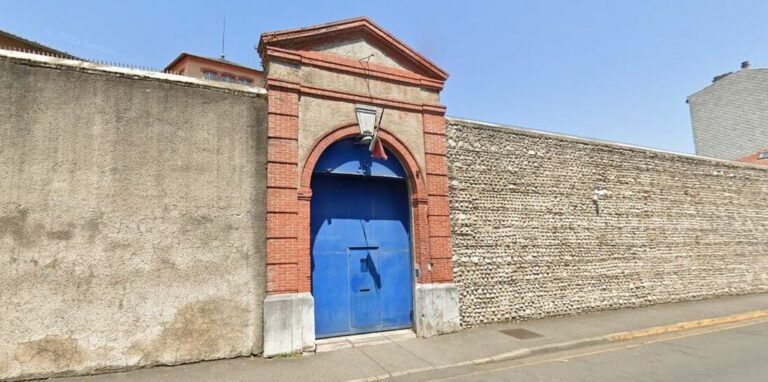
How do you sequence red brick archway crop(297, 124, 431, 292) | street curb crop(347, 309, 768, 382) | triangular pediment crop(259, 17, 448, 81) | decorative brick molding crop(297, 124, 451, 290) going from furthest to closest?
triangular pediment crop(259, 17, 448, 81) → decorative brick molding crop(297, 124, 451, 290) → red brick archway crop(297, 124, 431, 292) → street curb crop(347, 309, 768, 382)

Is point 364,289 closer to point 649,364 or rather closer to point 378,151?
point 378,151

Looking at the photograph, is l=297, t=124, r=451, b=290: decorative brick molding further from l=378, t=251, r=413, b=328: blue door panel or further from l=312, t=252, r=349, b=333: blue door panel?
l=312, t=252, r=349, b=333: blue door panel

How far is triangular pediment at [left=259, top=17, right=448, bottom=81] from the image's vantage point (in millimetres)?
8219

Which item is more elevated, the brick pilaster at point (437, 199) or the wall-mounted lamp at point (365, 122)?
the wall-mounted lamp at point (365, 122)

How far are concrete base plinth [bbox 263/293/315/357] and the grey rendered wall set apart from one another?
95.5ft

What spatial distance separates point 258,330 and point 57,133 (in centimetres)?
456

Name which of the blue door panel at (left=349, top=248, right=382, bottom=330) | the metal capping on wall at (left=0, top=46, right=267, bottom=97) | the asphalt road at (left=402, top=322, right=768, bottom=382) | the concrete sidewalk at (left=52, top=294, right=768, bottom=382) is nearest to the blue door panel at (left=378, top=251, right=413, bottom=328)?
the blue door panel at (left=349, top=248, right=382, bottom=330)

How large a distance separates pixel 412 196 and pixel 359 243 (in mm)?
1604

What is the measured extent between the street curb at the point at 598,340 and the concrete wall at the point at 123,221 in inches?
121

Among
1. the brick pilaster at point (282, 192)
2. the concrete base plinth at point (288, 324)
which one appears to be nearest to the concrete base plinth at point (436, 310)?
the concrete base plinth at point (288, 324)

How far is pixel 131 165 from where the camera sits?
6.75 meters

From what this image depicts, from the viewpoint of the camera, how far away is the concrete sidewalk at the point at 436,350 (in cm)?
619

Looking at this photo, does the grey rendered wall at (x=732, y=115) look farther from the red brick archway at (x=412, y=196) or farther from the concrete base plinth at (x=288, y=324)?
the concrete base plinth at (x=288, y=324)

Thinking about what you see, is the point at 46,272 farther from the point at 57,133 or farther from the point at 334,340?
the point at 334,340
